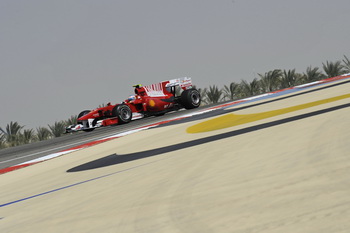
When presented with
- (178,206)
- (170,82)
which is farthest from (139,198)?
(170,82)

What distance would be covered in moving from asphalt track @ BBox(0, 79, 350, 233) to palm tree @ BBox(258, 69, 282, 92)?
61.0 feet

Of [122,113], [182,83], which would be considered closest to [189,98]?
[182,83]

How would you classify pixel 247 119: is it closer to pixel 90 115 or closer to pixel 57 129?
pixel 90 115

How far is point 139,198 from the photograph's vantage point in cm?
307

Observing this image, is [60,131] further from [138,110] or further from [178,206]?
[178,206]

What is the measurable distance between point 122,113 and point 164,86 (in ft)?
8.01

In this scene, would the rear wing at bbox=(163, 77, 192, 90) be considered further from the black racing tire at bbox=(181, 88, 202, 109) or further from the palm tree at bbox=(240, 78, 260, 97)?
the palm tree at bbox=(240, 78, 260, 97)

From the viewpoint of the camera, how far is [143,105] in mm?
15391

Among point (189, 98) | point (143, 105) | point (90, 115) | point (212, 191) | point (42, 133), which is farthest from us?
point (42, 133)

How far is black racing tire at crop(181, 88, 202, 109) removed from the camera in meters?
16.3

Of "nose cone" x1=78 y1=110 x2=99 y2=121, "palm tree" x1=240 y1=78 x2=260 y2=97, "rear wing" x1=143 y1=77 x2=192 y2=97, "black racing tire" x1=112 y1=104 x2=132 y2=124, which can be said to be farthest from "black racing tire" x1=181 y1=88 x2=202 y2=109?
"palm tree" x1=240 y1=78 x2=260 y2=97

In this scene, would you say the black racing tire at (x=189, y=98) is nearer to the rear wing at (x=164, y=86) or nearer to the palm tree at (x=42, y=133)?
the rear wing at (x=164, y=86)

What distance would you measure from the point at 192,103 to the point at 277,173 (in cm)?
1354

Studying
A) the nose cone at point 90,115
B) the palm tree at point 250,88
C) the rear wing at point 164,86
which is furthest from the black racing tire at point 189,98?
the palm tree at point 250,88
